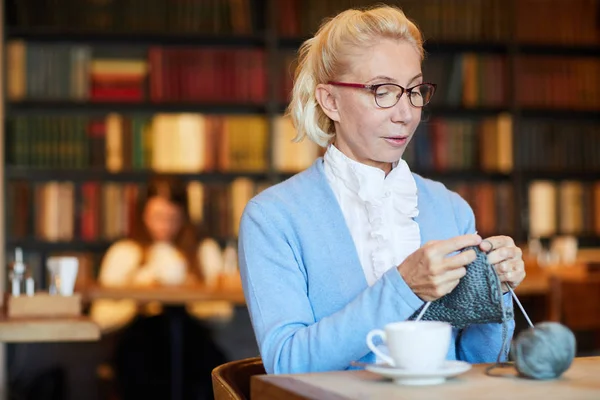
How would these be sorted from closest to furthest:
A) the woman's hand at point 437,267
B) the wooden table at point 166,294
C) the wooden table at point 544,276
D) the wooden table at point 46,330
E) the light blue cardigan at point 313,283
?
1. the woman's hand at point 437,267
2. the light blue cardigan at point 313,283
3. the wooden table at point 46,330
4. the wooden table at point 166,294
5. the wooden table at point 544,276

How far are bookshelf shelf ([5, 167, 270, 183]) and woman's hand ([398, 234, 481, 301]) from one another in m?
3.54

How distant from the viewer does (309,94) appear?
179cm

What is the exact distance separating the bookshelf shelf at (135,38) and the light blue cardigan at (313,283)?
10.7 ft

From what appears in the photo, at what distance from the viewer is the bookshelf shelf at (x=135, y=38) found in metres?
4.79

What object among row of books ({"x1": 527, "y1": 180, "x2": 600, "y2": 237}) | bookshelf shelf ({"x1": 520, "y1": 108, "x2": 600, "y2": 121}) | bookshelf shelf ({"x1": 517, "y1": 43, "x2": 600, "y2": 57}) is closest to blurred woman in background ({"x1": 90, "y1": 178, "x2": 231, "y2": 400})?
row of books ({"x1": 527, "y1": 180, "x2": 600, "y2": 237})

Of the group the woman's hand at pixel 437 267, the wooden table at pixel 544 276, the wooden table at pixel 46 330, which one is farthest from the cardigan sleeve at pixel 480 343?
the wooden table at pixel 544 276

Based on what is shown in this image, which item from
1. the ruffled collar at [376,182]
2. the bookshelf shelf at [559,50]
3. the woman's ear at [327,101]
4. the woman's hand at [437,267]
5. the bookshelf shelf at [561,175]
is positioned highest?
the bookshelf shelf at [559,50]

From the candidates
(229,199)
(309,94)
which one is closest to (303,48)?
(309,94)

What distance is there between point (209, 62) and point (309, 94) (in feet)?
10.4

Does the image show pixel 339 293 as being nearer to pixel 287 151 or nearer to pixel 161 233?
pixel 161 233

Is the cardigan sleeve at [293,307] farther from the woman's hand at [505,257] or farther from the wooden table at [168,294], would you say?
the wooden table at [168,294]

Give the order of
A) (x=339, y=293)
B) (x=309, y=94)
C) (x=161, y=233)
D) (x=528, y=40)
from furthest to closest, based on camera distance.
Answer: (x=528, y=40)
(x=161, y=233)
(x=309, y=94)
(x=339, y=293)

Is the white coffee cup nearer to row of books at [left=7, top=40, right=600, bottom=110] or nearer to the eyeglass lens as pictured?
the eyeglass lens

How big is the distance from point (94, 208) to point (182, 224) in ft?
1.78
